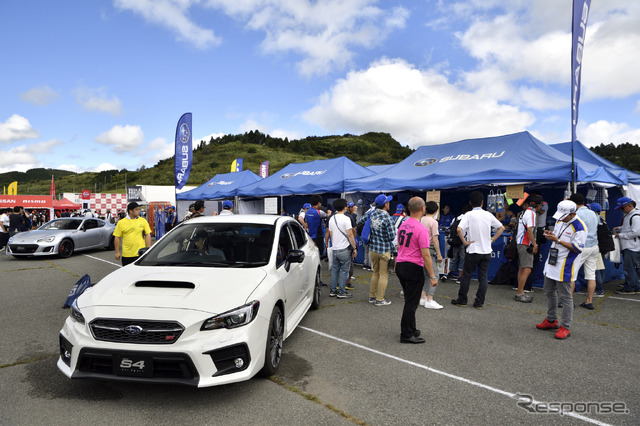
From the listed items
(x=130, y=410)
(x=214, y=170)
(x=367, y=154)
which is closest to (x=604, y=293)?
(x=130, y=410)

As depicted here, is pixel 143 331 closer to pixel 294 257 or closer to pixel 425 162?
pixel 294 257

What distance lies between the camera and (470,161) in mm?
9758

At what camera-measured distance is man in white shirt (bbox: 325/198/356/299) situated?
6574 millimetres

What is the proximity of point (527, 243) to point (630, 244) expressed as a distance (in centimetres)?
212

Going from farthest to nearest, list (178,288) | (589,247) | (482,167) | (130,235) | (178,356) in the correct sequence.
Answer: (482,167)
(589,247)
(130,235)
(178,288)
(178,356)

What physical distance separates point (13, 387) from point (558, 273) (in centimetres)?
585

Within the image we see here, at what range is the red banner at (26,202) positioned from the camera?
2597 cm

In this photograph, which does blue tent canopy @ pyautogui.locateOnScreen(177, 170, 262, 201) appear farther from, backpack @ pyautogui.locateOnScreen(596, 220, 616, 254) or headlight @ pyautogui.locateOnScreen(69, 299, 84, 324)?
headlight @ pyautogui.locateOnScreen(69, 299, 84, 324)

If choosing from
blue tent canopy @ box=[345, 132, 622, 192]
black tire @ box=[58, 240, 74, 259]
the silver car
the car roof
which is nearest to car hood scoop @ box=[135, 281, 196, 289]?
the car roof

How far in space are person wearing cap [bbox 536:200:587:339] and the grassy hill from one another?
2372 inches

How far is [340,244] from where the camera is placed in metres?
6.63

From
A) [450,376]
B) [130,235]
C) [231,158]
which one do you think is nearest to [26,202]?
[130,235]

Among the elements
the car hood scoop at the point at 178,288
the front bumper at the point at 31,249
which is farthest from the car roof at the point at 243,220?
the front bumper at the point at 31,249

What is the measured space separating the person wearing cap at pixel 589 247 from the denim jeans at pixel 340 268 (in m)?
3.79
